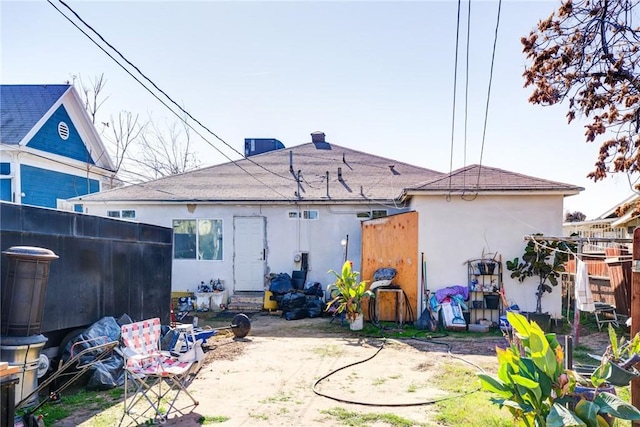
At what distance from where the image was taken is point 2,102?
1406cm

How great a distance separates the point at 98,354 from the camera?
230 inches

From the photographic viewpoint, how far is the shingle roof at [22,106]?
12.8m

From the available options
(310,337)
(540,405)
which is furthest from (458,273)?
(540,405)

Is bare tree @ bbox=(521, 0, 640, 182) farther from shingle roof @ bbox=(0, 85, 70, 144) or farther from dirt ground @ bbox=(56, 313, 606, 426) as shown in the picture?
shingle roof @ bbox=(0, 85, 70, 144)

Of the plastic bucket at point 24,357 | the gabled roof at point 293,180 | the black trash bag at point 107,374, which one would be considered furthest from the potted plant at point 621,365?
the gabled roof at point 293,180

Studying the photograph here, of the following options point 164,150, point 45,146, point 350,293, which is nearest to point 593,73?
point 350,293

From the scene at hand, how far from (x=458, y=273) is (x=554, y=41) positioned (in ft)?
20.6

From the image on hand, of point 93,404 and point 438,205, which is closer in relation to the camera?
point 93,404

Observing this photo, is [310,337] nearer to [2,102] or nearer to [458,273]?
[458,273]

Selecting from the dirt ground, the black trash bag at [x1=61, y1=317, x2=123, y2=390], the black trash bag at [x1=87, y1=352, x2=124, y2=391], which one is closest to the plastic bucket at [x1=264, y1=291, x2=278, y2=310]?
the dirt ground

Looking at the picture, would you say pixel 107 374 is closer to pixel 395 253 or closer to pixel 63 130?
pixel 395 253

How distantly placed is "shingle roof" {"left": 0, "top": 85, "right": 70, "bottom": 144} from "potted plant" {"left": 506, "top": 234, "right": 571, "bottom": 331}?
13.6 metres

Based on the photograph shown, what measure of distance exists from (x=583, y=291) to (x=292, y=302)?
6482mm

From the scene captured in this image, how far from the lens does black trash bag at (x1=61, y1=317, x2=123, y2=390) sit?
5.60 metres
